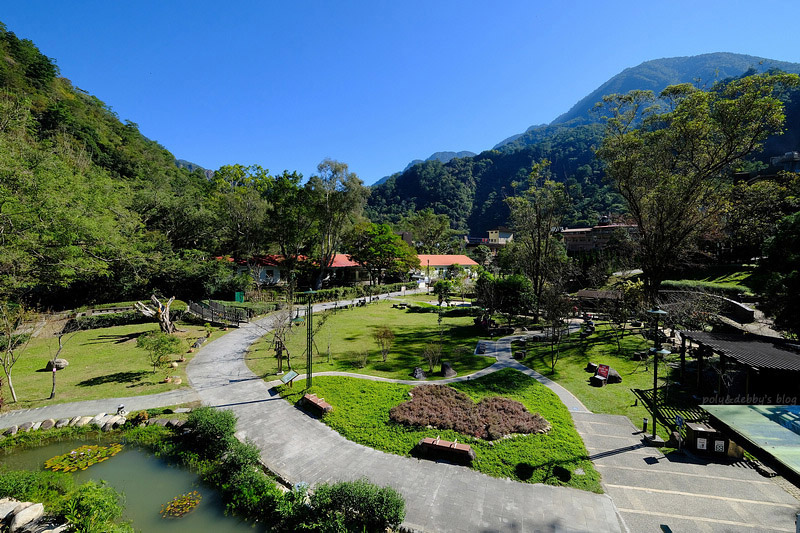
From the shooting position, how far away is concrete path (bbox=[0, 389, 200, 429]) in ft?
35.3

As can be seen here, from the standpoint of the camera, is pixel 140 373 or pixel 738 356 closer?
pixel 738 356

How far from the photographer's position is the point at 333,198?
40.7 m

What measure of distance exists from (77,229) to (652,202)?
114ft

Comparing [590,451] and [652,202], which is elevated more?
[652,202]

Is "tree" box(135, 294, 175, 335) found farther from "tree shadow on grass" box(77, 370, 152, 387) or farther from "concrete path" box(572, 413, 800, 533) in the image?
"concrete path" box(572, 413, 800, 533)

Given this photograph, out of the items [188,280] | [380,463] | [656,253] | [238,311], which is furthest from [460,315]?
[188,280]

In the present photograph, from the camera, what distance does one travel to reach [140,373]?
14867mm

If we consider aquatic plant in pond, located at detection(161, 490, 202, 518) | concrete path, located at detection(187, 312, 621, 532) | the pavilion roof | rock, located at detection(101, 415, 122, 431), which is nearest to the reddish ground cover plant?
concrete path, located at detection(187, 312, 621, 532)

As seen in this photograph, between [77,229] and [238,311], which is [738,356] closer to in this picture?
[238,311]

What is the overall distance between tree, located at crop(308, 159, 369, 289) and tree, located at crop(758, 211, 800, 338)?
1386 inches

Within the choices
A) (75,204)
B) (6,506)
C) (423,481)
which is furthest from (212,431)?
(75,204)

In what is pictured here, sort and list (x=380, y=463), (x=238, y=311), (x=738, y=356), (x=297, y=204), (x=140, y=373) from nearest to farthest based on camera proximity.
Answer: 1. (x=380, y=463)
2. (x=738, y=356)
3. (x=140, y=373)
4. (x=238, y=311)
5. (x=297, y=204)

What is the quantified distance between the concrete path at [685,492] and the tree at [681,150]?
47.0 ft

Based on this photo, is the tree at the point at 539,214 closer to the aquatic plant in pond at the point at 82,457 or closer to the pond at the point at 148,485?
the pond at the point at 148,485
